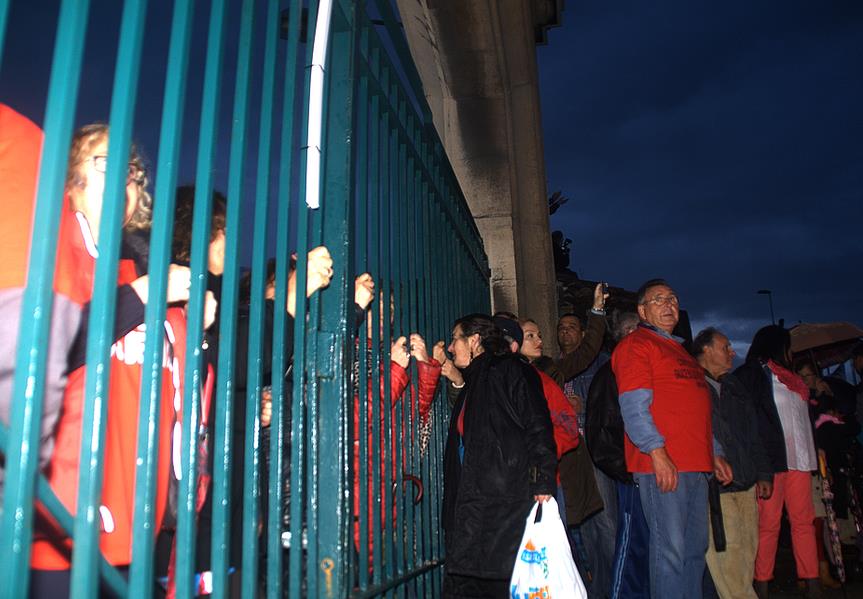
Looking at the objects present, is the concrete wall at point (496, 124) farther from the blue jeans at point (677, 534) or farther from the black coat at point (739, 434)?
the blue jeans at point (677, 534)

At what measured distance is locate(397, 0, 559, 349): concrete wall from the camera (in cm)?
627

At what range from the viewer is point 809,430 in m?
5.86

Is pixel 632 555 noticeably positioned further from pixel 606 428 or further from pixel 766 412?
pixel 766 412

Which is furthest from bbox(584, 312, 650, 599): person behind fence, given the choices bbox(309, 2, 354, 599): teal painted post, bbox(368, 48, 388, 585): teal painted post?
bbox(309, 2, 354, 599): teal painted post

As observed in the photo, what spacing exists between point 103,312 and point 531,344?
3992 mm

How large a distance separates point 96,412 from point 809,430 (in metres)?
6.06

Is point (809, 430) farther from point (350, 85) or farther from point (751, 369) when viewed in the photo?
point (350, 85)

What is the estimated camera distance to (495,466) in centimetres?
333

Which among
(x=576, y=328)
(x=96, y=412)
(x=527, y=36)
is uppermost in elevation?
(x=527, y=36)

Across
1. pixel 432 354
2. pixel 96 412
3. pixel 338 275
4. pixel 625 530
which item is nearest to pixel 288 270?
pixel 338 275

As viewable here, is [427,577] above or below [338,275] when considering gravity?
below

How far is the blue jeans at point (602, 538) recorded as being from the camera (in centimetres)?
470

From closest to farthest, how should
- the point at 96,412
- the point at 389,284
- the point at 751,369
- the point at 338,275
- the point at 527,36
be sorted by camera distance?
the point at 96,412, the point at 338,275, the point at 389,284, the point at 751,369, the point at 527,36

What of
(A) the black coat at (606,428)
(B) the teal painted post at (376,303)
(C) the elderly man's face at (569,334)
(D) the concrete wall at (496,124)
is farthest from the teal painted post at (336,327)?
(D) the concrete wall at (496,124)
